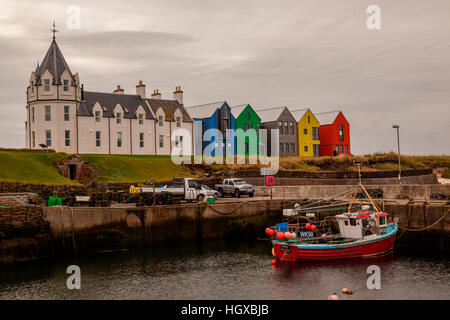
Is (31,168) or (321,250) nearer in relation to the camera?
(321,250)

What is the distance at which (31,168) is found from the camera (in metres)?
42.9

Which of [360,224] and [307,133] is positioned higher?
[307,133]

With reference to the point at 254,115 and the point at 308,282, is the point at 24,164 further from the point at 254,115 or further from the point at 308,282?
the point at 254,115

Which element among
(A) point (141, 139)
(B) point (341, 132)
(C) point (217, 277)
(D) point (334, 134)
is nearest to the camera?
(C) point (217, 277)

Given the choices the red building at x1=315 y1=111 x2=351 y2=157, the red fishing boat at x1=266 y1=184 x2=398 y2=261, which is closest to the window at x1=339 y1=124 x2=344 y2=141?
the red building at x1=315 y1=111 x2=351 y2=157

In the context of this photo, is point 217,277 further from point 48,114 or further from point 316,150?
point 316,150

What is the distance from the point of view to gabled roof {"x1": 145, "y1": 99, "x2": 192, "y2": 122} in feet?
220

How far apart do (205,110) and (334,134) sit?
72.7ft

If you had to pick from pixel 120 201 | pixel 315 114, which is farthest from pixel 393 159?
pixel 120 201

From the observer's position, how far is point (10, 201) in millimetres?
30469

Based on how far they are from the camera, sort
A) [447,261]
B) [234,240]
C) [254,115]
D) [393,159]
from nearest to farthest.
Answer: [447,261], [234,240], [393,159], [254,115]

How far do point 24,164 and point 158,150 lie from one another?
2253 cm

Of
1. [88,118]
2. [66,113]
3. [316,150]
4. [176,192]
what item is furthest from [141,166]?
[316,150]
